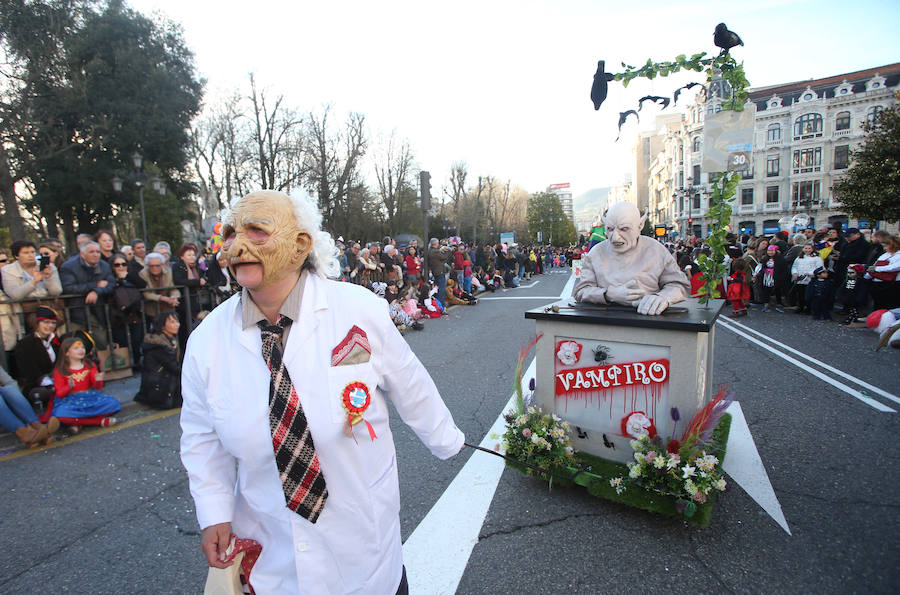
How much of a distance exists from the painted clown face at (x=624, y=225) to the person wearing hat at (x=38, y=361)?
18.9 ft

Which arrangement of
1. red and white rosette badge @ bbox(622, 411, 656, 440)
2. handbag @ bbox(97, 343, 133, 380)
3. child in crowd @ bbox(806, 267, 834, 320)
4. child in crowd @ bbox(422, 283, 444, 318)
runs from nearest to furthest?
red and white rosette badge @ bbox(622, 411, 656, 440), handbag @ bbox(97, 343, 133, 380), child in crowd @ bbox(806, 267, 834, 320), child in crowd @ bbox(422, 283, 444, 318)

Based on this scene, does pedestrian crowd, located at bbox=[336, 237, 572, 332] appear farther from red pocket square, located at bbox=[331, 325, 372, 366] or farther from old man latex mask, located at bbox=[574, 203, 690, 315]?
red pocket square, located at bbox=[331, 325, 372, 366]

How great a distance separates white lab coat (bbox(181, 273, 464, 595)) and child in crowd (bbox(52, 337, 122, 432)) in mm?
4235

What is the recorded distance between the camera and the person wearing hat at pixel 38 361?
189 inches

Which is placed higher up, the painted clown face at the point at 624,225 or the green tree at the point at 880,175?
the green tree at the point at 880,175

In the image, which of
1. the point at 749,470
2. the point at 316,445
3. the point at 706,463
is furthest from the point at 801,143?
the point at 316,445

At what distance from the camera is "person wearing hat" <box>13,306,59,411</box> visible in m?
4.79

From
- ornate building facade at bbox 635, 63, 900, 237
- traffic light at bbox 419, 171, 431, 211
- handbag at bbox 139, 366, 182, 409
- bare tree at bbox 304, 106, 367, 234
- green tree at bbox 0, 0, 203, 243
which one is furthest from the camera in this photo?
ornate building facade at bbox 635, 63, 900, 237

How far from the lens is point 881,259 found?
8.45m

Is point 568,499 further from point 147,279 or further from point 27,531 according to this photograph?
point 147,279

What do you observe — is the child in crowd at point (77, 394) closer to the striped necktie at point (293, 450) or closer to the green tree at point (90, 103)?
the striped necktie at point (293, 450)

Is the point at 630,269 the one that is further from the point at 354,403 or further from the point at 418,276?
the point at 418,276

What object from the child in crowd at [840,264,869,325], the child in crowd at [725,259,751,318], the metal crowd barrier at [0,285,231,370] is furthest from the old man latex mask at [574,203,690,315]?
the child in crowd at [725,259,751,318]

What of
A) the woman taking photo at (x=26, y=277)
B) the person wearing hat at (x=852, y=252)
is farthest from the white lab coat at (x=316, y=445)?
the person wearing hat at (x=852, y=252)
